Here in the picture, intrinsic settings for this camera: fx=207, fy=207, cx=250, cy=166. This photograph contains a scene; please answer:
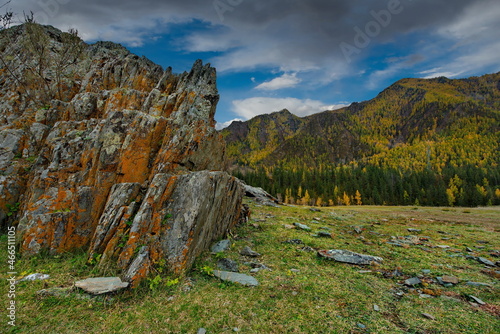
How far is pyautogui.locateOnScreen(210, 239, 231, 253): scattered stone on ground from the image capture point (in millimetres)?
13158

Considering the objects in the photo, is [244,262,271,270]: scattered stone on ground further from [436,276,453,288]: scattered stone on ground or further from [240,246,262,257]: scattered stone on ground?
[436,276,453,288]: scattered stone on ground

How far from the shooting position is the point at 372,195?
388 ft

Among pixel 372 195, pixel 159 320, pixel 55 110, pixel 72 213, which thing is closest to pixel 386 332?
pixel 159 320

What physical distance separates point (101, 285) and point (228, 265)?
5757mm

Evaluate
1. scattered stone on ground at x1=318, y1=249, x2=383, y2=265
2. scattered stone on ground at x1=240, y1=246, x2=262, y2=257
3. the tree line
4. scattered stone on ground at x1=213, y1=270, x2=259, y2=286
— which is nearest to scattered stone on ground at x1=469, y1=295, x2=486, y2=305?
scattered stone on ground at x1=318, y1=249, x2=383, y2=265

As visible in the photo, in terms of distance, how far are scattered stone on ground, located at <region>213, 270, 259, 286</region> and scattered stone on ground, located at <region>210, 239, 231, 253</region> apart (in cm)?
254

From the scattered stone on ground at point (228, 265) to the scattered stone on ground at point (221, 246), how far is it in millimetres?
1334

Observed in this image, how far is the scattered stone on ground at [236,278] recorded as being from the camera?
9867mm

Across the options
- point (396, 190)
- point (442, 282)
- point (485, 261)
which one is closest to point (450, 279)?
point (442, 282)

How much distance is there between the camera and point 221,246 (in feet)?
44.7

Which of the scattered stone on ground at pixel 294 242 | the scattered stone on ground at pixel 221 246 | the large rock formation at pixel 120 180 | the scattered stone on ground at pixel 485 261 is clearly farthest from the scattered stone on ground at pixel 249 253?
the scattered stone on ground at pixel 485 261

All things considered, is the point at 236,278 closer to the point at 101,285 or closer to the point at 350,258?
the point at 101,285

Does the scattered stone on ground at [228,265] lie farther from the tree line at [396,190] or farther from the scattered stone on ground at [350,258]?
the tree line at [396,190]

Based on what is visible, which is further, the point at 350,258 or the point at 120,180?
the point at 120,180
